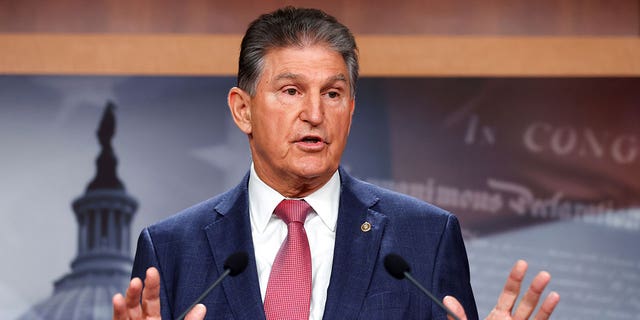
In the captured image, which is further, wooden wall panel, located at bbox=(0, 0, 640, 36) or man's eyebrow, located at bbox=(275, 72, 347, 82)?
wooden wall panel, located at bbox=(0, 0, 640, 36)

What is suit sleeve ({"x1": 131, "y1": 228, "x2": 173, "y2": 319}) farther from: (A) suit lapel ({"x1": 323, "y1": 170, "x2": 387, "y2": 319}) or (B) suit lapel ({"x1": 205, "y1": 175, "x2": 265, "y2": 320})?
(A) suit lapel ({"x1": 323, "y1": 170, "x2": 387, "y2": 319})

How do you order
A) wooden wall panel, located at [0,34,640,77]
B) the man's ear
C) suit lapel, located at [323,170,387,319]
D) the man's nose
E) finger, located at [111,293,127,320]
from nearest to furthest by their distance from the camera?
finger, located at [111,293,127,320]
suit lapel, located at [323,170,387,319]
the man's nose
the man's ear
wooden wall panel, located at [0,34,640,77]

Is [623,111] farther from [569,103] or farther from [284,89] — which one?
[284,89]

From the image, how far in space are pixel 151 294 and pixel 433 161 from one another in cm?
219

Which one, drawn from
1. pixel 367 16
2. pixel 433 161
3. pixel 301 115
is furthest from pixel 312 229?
pixel 367 16

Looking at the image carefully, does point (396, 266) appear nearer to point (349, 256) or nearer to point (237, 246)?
point (349, 256)

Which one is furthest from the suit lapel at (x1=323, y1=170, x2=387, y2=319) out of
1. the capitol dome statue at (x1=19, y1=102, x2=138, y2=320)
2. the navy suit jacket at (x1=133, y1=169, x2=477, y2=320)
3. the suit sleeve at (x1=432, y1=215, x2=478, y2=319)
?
the capitol dome statue at (x1=19, y1=102, x2=138, y2=320)

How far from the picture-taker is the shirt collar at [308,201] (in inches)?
90.0

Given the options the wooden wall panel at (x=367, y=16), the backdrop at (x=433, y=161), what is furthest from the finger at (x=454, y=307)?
the wooden wall panel at (x=367, y=16)

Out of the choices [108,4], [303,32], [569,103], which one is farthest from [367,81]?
[303,32]

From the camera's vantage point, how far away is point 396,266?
1992 mm

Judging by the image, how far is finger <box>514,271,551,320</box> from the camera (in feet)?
6.23

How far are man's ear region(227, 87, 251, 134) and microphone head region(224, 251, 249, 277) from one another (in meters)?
0.47

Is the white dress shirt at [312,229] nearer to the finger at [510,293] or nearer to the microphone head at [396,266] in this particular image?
the microphone head at [396,266]
